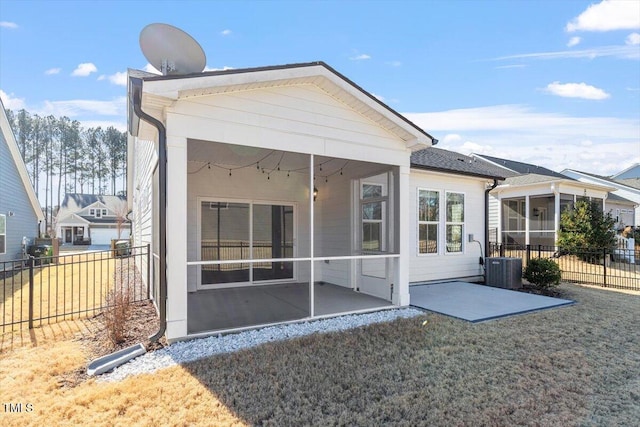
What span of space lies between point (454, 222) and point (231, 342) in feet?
23.5

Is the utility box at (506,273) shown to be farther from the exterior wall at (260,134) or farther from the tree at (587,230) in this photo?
the tree at (587,230)

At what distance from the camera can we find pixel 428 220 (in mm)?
9023

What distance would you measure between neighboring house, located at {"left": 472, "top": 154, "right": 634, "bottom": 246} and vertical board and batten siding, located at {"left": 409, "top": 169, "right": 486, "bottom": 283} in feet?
21.9

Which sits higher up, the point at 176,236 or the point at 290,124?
the point at 290,124

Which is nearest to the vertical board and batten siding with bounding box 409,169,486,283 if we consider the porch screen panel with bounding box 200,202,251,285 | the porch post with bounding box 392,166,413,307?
the porch post with bounding box 392,166,413,307

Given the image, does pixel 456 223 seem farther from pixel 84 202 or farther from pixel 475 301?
pixel 84 202

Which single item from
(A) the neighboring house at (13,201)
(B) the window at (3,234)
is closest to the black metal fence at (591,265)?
(B) the window at (3,234)

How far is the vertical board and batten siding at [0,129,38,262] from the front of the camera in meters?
12.9

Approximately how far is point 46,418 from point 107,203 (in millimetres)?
41772

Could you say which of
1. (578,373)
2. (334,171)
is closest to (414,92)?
(334,171)

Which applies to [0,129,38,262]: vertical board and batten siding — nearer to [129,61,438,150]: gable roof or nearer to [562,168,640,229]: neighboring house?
[129,61,438,150]: gable roof

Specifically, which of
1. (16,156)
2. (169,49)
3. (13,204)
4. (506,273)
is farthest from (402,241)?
(16,156)

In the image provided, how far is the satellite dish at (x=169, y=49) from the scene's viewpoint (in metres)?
5.06

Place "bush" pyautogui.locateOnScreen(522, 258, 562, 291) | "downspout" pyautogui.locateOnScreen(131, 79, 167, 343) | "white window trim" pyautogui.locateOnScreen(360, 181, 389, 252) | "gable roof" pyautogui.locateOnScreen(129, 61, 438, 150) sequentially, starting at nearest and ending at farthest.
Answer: "gable roof" pyautogui.locateOnScreen(129, 61, 438, 150)
"downspout" pyautogui.locateOnScreen(131, 79, 167, 343)
"white window trim" pyautogui.locateOnScreen(360, 181, 389, 252)
"bush" pyautogui.locateOnScreen(522, 258, 562, 291)
